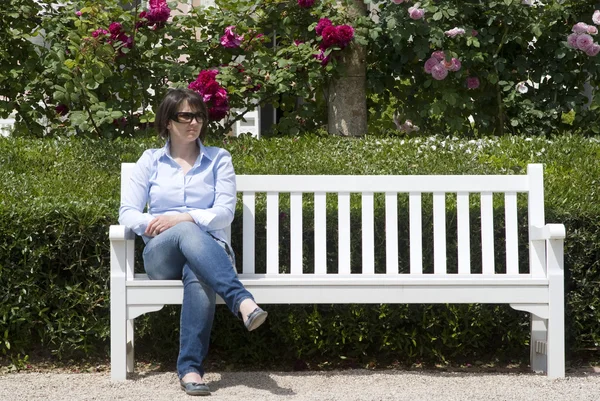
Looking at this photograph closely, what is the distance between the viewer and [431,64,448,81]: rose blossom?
6526 mm

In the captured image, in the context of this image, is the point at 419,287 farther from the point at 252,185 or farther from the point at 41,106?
the point at 41,106

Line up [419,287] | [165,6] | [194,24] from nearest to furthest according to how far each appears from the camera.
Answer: [419,287] < [165,6] < [194,24]

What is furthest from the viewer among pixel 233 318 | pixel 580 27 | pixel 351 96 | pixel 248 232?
pixel 351 96

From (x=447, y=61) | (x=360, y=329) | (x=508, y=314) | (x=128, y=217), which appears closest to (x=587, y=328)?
(x=508, y=314)

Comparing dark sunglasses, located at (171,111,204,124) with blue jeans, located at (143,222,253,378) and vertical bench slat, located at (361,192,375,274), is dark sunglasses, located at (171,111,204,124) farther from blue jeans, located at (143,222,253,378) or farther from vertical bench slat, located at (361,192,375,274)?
vertical bench slat, located at (361,192,375,274)

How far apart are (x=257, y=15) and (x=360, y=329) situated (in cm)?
310

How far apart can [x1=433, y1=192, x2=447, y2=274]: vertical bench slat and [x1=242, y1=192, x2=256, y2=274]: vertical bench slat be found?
0.80 metres

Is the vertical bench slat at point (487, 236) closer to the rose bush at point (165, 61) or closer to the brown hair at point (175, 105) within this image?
the brown hair at point (175, 105)

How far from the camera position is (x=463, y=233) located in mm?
4504

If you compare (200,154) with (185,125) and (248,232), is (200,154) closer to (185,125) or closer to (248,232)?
(185,125)

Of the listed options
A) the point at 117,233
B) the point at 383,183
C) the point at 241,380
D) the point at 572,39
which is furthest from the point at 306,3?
the point at 241,380

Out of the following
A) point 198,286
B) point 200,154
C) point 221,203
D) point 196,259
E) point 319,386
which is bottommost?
point 319,386

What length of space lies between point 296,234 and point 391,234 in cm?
42

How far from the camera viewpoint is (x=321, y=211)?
453cm
